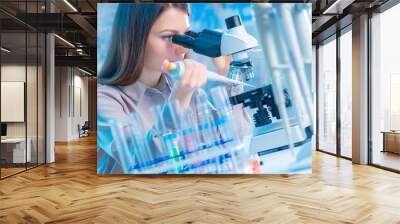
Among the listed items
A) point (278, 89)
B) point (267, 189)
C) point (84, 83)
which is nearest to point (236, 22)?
point (278, 89)

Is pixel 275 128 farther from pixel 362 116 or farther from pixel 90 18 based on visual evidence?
pixel 90 18

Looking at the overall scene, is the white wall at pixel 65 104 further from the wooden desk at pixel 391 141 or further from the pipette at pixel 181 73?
the wooden desk at pixel 391 141

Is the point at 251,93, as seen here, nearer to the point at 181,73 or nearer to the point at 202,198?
the point at 181,73

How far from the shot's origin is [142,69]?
623 centimetres

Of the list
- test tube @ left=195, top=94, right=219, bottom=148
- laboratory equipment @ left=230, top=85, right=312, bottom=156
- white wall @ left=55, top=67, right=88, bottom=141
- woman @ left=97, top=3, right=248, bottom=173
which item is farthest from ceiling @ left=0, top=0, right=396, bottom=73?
white wall @ left=55, top=67, right=88, bottom=141

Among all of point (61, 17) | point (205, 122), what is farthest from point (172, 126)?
point (61, 17)

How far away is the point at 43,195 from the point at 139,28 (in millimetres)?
3038

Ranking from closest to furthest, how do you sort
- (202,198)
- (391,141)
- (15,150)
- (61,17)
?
(202,198) → (15,150) → (391,141) → (61,17)

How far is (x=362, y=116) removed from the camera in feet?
26.2

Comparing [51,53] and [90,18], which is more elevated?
[90,18]

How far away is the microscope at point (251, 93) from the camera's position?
6.25 meters

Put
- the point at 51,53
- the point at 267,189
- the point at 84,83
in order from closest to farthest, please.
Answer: the point at 267,189 < the point at 51,53 < the point at 84,83

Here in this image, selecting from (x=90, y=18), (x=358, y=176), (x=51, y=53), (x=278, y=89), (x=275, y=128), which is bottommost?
(x=358, y=176)

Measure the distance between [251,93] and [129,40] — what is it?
2.25m
